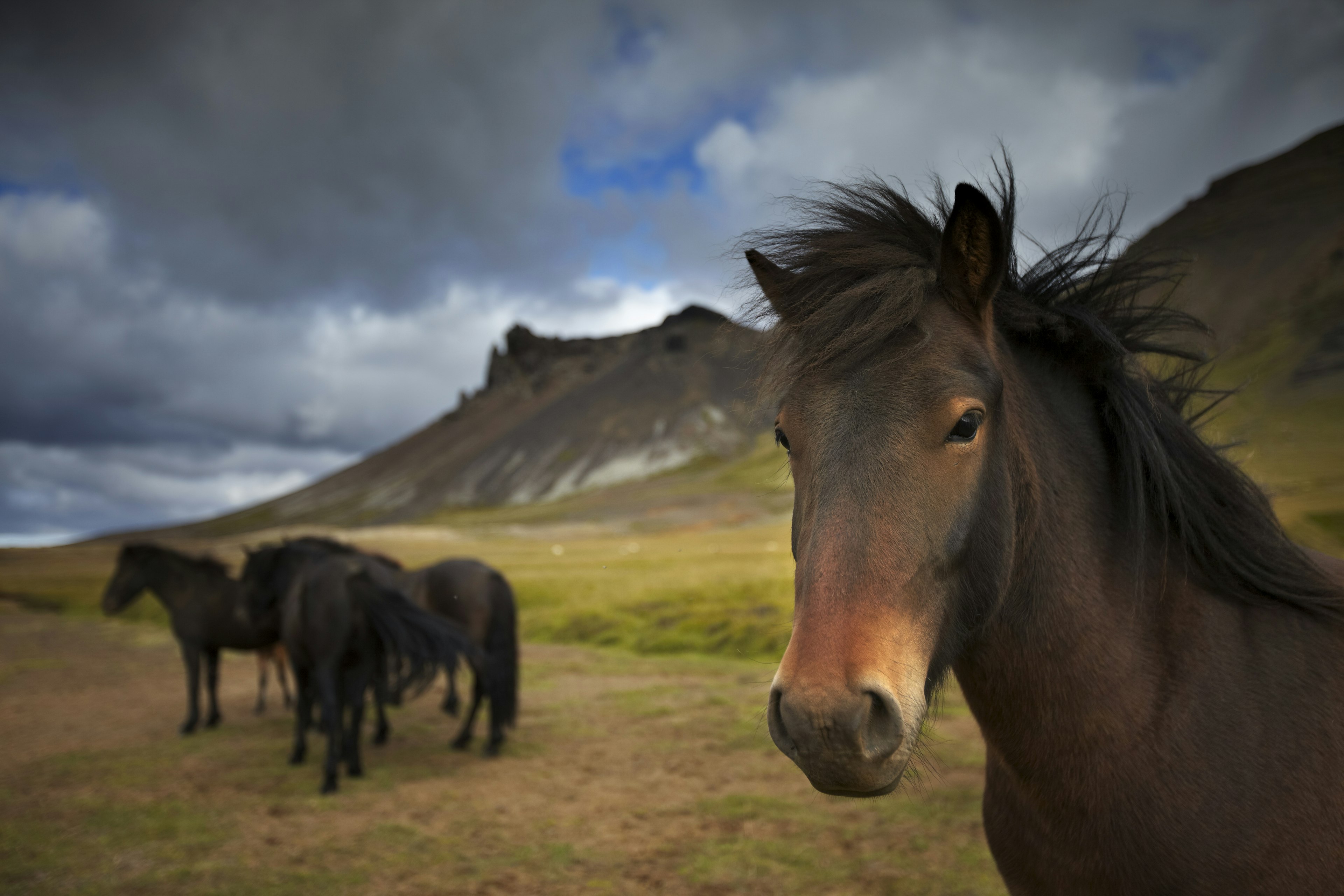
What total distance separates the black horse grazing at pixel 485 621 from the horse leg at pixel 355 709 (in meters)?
1.06

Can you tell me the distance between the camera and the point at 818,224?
2791mm

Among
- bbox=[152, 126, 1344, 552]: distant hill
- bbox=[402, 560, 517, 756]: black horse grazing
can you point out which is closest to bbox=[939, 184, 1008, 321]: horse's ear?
bbox=[402, 560, 517, 756]: black horse grazing

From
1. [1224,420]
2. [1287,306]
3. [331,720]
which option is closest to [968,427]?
[331,720]

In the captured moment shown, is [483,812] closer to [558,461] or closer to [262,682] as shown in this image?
[262,682]

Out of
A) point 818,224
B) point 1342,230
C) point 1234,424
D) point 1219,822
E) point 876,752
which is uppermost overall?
point 1342,230

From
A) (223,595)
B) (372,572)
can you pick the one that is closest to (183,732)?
(223,595)

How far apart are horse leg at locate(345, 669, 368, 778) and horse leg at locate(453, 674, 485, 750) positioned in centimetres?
151

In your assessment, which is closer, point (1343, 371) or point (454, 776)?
point (454, 776)

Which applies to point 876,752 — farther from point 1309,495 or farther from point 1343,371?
point 1343,371

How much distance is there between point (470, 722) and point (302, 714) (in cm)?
220

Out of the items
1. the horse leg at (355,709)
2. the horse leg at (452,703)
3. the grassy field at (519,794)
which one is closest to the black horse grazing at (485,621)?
the grassy field at (519,794)

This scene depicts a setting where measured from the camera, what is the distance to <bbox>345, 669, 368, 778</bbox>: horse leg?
8.61m

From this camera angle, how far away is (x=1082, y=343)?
2.58m

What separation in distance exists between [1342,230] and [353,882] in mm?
161494
